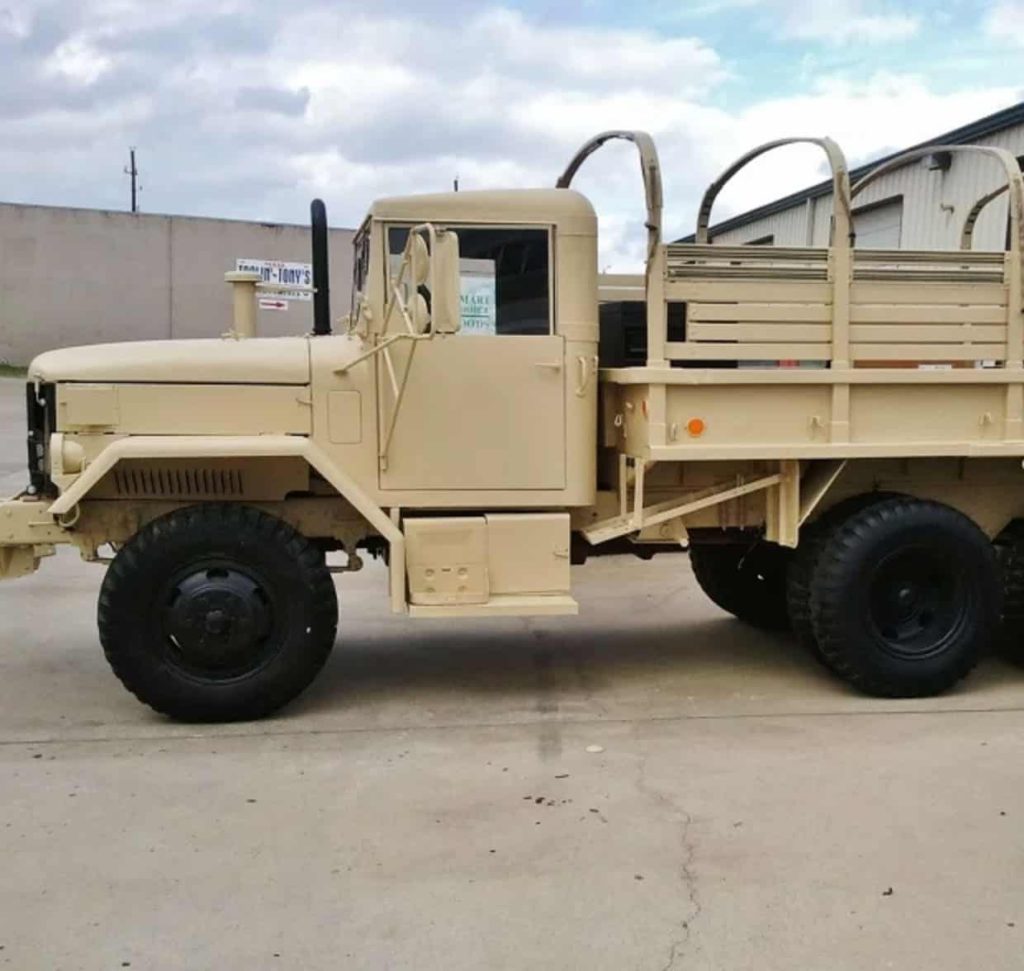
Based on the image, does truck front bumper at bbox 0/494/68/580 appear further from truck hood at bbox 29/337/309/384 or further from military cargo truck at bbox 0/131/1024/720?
truck hood at bbox 29/337/309/384

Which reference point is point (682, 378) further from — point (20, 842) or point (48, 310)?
point (48, 310)

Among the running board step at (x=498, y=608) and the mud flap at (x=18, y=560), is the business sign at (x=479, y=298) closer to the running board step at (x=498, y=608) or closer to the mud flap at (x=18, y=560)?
the running board step at (x=498, y=608)

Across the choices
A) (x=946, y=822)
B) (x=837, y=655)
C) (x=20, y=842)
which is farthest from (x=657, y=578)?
(x=20, y=842)

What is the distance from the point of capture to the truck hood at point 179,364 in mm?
5477

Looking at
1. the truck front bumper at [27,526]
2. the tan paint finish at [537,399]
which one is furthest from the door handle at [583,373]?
the truck front bumper at [27,526]

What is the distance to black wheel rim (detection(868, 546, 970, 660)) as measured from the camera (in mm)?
5934

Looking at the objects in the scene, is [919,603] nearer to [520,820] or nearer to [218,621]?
[520,820]

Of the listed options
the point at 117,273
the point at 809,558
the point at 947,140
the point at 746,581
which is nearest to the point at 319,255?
the point at 809,558

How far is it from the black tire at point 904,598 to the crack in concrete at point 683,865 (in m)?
1.46

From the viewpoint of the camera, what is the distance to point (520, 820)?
4.33m

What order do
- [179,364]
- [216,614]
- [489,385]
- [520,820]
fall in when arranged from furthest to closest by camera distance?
[489,385] → [179,364] → [216,614] → [520,820]

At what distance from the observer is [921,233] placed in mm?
12312

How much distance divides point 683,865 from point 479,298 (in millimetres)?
2928

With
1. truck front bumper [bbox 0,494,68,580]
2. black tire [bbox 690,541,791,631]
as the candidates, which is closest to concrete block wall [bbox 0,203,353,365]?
black tire [bbox 690,541,791,631]
